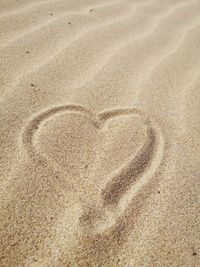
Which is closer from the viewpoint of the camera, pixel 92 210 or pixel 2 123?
pixel 92 210

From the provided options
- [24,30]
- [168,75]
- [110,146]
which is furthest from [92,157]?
[24,30]

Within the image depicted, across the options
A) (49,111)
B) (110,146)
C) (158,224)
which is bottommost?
(158,224)

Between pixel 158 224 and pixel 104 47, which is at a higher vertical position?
pixel 104 47

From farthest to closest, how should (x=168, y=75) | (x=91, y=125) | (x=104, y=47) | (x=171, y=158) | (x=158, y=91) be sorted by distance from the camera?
(x=104, y=47), (x=168, y=75), (x=158, y=91), (x=91, y=125), (x=171, y=158)

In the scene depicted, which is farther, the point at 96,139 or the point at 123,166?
the point at 96,139

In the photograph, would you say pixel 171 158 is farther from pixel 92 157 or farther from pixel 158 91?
pixel 158 91
